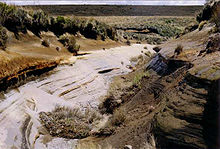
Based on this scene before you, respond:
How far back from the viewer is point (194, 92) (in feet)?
14.8

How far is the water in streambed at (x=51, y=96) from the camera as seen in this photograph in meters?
5.39

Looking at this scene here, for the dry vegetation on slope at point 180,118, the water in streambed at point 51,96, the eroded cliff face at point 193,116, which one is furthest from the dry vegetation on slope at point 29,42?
the eroded cliff face at point 193,116

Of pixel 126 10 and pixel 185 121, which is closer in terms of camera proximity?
pixel 185 121

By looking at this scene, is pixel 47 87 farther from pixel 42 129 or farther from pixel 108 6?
pixel 108 6

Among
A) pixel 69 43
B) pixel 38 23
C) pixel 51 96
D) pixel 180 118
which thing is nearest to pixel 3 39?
pixel 51 96

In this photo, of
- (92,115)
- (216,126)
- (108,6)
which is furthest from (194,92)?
(108,6)

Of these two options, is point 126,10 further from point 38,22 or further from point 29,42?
point 29,42

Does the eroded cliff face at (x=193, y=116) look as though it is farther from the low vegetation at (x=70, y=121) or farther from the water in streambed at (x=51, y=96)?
the low vegetation at (x=70, y=121)

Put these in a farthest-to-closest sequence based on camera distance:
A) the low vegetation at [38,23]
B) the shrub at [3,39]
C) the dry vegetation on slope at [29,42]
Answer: the low vegetation at [38,23], the shrub at [3,39], the dry vegetation on slope at [29,42]

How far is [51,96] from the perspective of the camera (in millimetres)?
7695

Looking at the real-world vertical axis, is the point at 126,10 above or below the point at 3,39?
below

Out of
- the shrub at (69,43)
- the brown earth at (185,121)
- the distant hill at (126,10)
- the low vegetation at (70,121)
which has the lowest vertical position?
the distant hill at (126,10)

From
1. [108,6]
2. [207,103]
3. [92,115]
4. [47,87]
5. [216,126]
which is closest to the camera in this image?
[216,126]

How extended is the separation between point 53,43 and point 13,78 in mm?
5007
